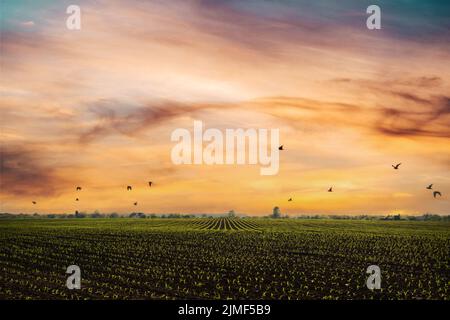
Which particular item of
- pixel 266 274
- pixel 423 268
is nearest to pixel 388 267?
pixel 423 268

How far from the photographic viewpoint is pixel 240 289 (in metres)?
23.7

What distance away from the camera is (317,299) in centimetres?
2195
